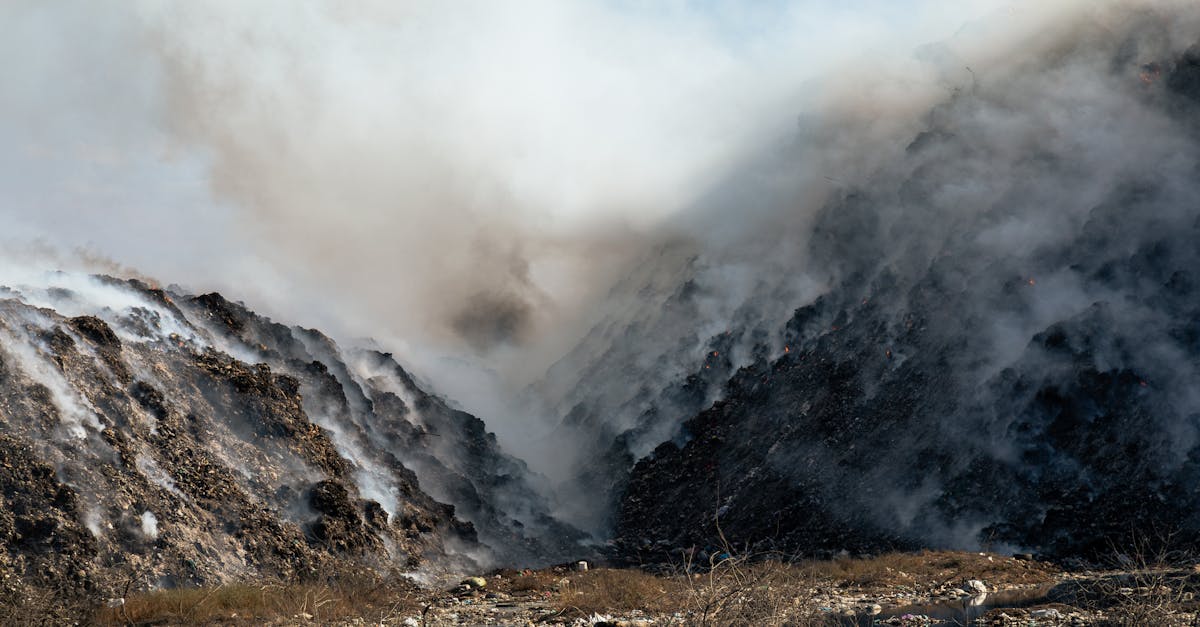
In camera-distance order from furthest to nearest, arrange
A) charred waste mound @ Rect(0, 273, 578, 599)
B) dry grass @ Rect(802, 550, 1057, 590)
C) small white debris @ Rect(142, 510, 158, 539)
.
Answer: dry grass @ Rect(802, 550, 1057, 590)
small white debris @ Rect(142, 510, 158, 539)
charred waste mound @ Rect(0, 273, 578, 599)

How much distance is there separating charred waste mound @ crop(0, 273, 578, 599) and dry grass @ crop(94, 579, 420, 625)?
4.05 ft

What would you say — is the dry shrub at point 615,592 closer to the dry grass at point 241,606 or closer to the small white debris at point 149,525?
the dry grass at point 241,606

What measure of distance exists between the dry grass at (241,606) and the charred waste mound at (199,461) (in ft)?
4.05

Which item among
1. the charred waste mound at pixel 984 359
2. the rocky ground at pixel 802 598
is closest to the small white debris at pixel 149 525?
the rocky ground at pixel 802 598

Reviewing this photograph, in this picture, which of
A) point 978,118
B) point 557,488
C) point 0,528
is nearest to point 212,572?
point 0,528

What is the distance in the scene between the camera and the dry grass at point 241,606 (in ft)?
68.3

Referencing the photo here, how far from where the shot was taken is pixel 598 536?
135 feet

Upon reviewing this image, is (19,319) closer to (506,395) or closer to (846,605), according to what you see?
(846,605)

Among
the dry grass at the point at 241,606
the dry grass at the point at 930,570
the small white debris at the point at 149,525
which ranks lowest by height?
the dry grass at the point at 930,570

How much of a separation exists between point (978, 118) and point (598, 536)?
27.3m

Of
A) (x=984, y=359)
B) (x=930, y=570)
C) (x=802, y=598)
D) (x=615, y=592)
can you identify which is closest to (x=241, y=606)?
(x=615, y=592)

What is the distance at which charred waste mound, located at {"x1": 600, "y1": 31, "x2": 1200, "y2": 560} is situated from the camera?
30.8 m

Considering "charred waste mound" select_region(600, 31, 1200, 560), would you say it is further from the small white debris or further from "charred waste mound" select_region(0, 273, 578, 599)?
the small white debris

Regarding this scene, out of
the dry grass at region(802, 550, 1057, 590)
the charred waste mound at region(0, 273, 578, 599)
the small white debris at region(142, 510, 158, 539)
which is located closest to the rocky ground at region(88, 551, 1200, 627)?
the dry grass at region(802, 550, 1057, 590)
